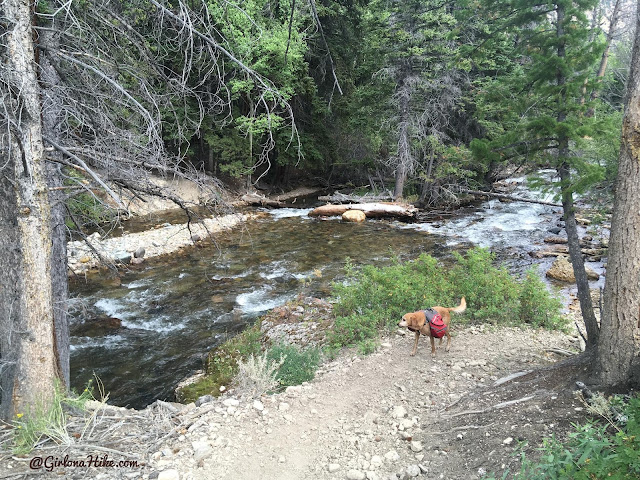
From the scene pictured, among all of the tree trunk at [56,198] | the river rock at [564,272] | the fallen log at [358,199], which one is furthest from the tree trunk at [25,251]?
the fallen log at [358,199]

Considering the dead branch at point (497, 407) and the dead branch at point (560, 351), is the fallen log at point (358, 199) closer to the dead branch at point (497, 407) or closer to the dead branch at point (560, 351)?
the dead branch at point (560, 351)

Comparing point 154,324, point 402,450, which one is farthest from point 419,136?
point 402,450

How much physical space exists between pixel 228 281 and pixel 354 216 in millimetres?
8572

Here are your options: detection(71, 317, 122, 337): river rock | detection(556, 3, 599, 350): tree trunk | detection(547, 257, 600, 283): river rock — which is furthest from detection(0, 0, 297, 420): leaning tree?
detection(547, 257, 600, 283): river rock

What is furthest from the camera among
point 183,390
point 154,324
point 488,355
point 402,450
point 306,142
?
point 306,142

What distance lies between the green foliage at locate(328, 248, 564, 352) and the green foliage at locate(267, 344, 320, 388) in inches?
21.7

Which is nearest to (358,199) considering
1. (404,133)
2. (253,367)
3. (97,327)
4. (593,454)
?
(404,133)

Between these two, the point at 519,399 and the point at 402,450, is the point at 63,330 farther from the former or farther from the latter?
the point at 519,399

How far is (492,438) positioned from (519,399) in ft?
1.98

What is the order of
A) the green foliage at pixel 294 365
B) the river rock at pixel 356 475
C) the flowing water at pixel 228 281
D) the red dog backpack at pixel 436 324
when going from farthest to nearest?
the flowing water at pixel 228 281 < the green foliage at pixel 294 365 < the red dog backpack at pixel 436 324 < the river rock at pixel 356 475

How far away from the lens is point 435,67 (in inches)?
746

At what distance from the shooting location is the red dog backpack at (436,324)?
Result: 5.45 m

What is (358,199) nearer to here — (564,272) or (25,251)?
(564,272)

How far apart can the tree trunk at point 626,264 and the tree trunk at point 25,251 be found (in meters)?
4.93
